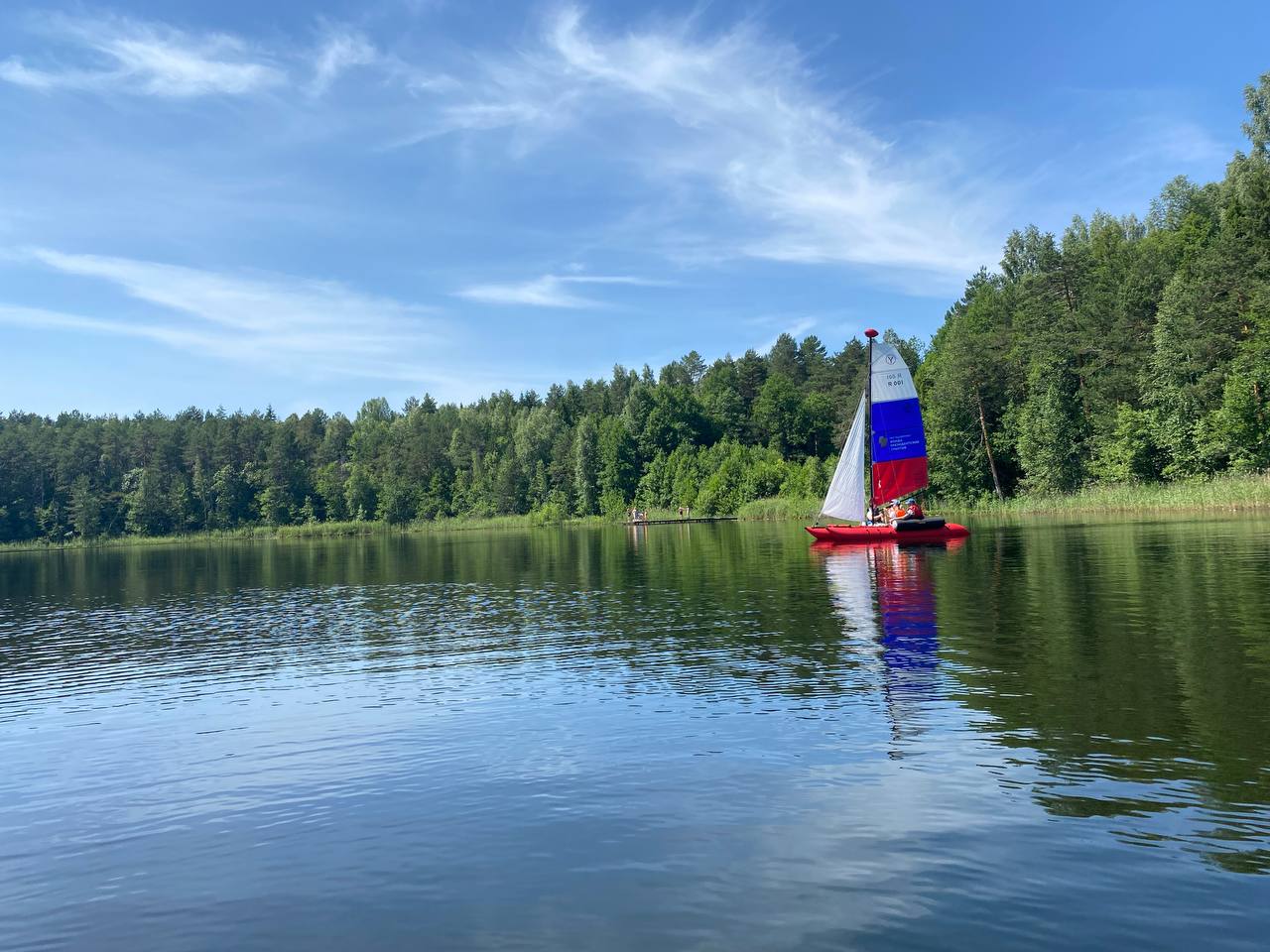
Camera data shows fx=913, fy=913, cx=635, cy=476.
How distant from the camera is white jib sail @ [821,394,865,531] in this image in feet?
184

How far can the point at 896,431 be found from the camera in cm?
5678

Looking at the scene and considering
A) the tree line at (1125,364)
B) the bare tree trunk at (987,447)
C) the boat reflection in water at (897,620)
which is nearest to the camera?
the boat reflection in water at (897,620)

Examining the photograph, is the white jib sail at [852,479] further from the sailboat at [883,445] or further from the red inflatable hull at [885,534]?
the red inflatable hull at [885,534]

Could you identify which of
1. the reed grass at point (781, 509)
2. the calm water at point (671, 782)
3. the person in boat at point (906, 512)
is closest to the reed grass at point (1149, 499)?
the reed grass at point (781, 509)

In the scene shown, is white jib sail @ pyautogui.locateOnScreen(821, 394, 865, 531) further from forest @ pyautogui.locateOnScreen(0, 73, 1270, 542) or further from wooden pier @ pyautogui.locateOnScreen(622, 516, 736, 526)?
wooden pier @ pyautogui.locateOnScreen(622, 516, 736, 526)

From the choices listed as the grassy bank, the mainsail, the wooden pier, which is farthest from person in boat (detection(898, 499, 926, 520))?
the grassy bank

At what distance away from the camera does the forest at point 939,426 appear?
7819cm

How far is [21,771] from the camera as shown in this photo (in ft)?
49.0

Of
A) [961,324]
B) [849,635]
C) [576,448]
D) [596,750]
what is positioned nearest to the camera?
[596,750]

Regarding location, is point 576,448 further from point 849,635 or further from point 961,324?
point 849,635

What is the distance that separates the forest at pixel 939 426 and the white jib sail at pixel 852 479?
3597 cm

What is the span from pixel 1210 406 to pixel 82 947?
87493mm

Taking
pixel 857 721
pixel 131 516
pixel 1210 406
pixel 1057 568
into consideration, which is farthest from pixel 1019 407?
pixel 131 516

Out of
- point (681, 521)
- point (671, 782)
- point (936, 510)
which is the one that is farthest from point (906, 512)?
point (681, 521)
